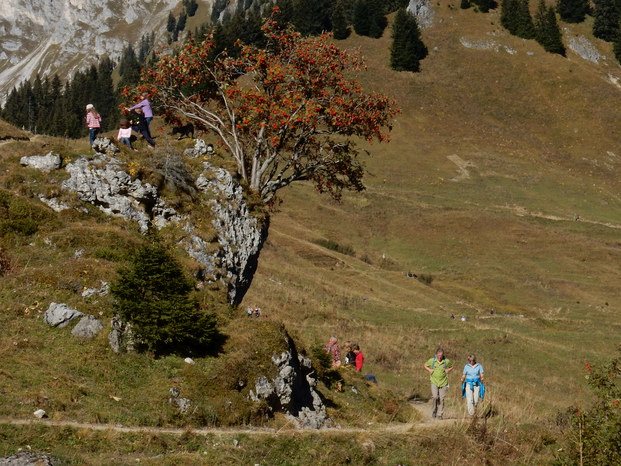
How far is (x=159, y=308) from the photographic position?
45.2ft

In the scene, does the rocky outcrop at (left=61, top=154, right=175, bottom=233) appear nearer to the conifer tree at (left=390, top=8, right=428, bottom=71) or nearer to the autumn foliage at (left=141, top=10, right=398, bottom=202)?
the autumn foliage at (left=141, top=10, right=398, bottom=202)

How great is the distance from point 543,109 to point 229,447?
119660 millimetres

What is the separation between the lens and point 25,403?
11.1m

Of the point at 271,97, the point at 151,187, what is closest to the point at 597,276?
the point at 271,97

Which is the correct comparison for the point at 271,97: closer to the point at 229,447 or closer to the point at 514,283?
the point at 229,447

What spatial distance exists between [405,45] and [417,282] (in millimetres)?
83089

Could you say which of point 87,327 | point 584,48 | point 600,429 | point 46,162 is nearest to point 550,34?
point 584,48

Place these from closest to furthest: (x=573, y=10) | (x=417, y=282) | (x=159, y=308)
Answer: (x=159, y=308)
(x=417, y=282)
(x=573, y=10)

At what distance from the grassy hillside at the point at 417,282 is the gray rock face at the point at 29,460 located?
38 cm

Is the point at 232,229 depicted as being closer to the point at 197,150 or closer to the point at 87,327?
the point at 197,150

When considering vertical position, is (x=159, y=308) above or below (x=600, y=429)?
below

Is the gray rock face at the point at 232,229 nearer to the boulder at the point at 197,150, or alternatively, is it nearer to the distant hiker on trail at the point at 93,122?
the boulder at the point at 197,150

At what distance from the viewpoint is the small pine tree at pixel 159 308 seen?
542 inches

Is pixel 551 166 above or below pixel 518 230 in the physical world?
above
